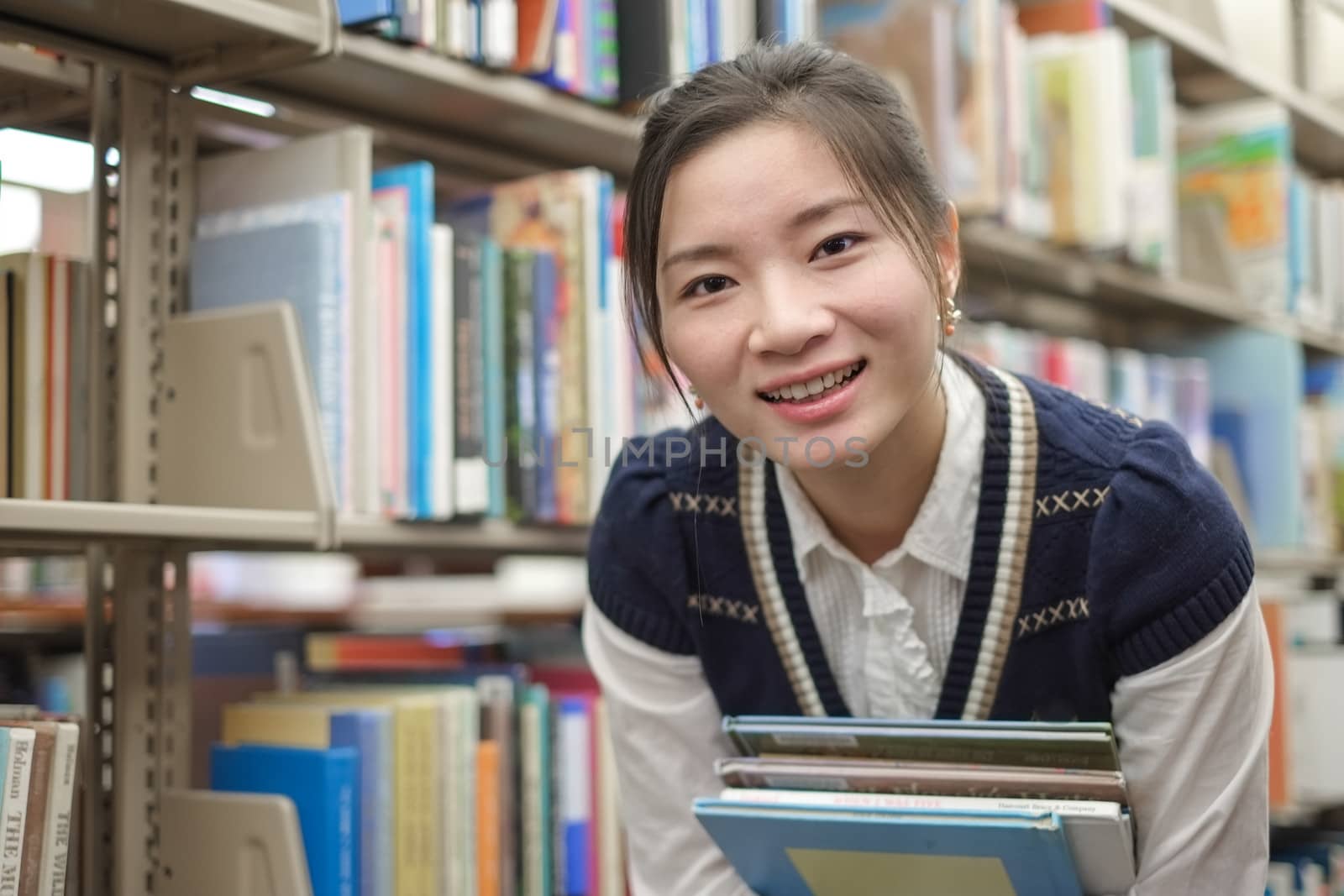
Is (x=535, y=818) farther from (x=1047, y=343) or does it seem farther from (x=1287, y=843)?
(x=1287, y=843)

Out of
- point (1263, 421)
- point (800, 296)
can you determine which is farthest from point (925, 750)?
point (1263, 421)

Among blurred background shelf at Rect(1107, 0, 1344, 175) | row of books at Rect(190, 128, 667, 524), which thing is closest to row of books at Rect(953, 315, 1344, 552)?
blurred background shelf at Rect(1107, 0, 1344, 175)

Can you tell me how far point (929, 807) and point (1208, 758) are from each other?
207 mm

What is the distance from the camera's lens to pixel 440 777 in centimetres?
130

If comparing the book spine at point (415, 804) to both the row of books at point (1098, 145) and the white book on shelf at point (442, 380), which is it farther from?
the row of books at point (1098, 145)

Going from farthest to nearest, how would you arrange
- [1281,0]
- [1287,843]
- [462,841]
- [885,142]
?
[1281,0], [1287,843], [462,841], [885,142]

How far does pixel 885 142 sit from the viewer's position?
3.20ft

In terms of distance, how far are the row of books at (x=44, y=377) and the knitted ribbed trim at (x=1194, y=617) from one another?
0.89m

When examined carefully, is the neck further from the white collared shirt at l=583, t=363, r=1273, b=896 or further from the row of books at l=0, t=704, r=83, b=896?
the row of books at l=0, t=704, r=83, b=896

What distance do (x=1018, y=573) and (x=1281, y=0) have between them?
221 cm

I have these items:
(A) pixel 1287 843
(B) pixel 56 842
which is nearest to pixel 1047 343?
(A) pixel 1287 843

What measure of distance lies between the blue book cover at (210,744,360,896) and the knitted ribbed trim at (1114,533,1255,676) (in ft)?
2.21

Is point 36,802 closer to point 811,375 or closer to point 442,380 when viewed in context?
point 442,380

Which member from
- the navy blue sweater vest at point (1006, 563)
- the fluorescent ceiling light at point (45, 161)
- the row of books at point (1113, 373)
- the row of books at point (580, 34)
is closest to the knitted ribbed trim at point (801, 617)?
the navy blue sweater vest at point (1006, 563)
